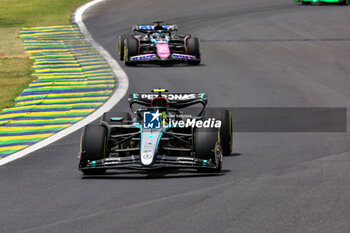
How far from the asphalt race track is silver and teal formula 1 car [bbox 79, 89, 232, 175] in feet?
0.82

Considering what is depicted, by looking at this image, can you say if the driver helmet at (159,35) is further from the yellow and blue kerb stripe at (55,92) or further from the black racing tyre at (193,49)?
the yellow and blue kerb stripe at (55,92)

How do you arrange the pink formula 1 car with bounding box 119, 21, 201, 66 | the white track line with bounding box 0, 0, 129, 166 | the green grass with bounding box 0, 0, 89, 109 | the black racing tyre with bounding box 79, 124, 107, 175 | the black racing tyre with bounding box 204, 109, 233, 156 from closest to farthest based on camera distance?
the black racing tyre with bounding box 79, 124, 107, 175
the black racing tyre with bounding box 204, 109, 233, 156
the white track line with bounding box 0, 0, 129, 166
the green grass with bounding box 0, 0, 89, 109
the pink formula 1 car with bounding box 119, 21, 201, 66

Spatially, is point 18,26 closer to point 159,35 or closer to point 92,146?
point 159,35

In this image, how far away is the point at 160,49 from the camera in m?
27.1

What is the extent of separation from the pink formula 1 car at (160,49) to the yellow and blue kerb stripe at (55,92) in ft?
3.68

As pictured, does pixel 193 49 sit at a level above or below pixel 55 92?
above

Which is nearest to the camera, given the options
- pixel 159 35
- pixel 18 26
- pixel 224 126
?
pixel 224 126

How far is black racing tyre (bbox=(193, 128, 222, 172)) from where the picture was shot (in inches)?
473

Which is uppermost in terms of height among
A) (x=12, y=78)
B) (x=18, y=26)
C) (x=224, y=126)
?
(x=18, y=26)

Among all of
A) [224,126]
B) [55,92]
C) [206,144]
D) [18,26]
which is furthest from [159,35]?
[206,144]

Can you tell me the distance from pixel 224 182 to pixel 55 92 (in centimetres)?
1125

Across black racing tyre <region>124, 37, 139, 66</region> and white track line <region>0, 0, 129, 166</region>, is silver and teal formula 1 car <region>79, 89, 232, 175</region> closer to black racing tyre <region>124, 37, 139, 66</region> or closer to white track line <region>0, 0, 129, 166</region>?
white track line <region>0, 0, 129, 166</region>

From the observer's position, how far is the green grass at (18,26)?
23266 mm

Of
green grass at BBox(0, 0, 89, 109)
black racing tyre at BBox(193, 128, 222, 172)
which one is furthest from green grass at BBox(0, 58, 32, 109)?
black racing tyre at BBox(193, 128, 222, 172)
